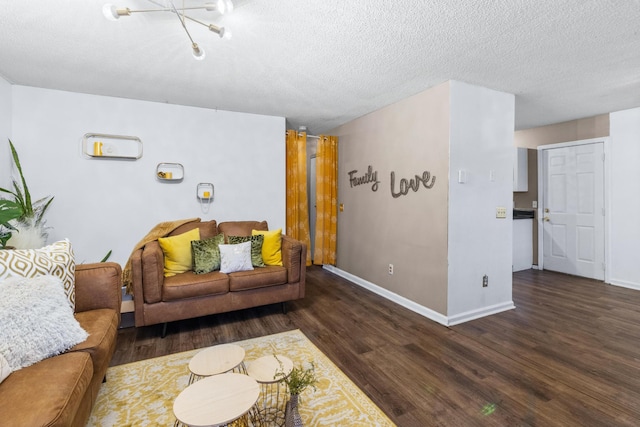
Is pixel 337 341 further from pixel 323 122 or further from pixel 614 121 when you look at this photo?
pixel 614 121

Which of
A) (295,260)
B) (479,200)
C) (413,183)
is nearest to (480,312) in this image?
(479,200)

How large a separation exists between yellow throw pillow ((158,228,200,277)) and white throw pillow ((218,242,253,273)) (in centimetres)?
33

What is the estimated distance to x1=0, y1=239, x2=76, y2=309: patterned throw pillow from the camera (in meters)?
1.68

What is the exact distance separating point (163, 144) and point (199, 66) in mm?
1428

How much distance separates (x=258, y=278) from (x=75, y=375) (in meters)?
1.76

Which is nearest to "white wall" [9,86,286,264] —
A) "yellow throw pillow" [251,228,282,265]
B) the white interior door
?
"yellow throw pillow" [251,228,282,265]

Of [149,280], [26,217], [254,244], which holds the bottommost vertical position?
[149,280]

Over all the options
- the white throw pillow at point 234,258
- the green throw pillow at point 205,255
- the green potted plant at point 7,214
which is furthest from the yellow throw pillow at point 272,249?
the green potted plant at point 7,214

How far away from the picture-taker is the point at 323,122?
467 centimetres

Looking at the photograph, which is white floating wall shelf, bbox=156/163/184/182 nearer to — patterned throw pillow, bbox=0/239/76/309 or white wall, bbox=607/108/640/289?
patterned throw pillow, bbox=0/239/76/309

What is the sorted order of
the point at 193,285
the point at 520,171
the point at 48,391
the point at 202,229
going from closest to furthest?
1. the point at 48,391
2. the point at 193,285
3. the point at 202,229
4. the point at 520,171

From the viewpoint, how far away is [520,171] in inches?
201

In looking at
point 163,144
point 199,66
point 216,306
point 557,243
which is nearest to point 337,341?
point 216,306

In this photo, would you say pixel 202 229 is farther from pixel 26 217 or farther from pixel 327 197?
pixel 327 197
